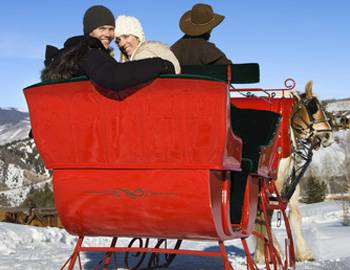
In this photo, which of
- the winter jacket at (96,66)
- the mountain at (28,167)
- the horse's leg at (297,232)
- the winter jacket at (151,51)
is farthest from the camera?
the mountain at (28,167)

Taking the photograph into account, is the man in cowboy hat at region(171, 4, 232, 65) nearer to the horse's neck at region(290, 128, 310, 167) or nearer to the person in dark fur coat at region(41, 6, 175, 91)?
the person in dark fur coat at region(41, 6, 175, 91)

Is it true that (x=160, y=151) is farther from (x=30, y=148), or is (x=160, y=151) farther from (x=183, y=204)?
(x=30, y=148)

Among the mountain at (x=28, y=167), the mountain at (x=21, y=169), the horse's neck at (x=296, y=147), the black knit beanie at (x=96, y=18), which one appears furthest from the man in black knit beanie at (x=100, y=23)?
the mountain at (x=21, y=169)

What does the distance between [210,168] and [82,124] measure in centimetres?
75

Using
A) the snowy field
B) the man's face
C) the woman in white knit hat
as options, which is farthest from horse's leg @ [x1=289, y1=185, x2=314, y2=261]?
the man's face

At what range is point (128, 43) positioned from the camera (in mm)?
3943

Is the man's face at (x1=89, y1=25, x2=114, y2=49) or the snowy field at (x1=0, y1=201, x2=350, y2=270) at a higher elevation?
the man's face at (x1=89, y1=25, x2=114, y2=49)

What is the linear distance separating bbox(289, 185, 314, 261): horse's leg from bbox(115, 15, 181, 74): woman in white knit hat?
14.3ft

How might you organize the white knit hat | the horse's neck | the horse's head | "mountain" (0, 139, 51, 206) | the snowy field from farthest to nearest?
1. "mountain" (0, 139, 51, 206)
2. the horse's head
3. the horse's neck
4. the snowy field
5. the white knit hat

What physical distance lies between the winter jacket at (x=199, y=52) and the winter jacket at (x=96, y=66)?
123 centimetres

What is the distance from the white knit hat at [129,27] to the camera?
12.8 feet

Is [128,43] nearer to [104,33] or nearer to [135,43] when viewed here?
[135,43]

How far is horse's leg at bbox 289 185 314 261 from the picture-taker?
25.1 feet

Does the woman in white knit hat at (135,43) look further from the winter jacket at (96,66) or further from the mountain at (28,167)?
the mountain at (28,167)
